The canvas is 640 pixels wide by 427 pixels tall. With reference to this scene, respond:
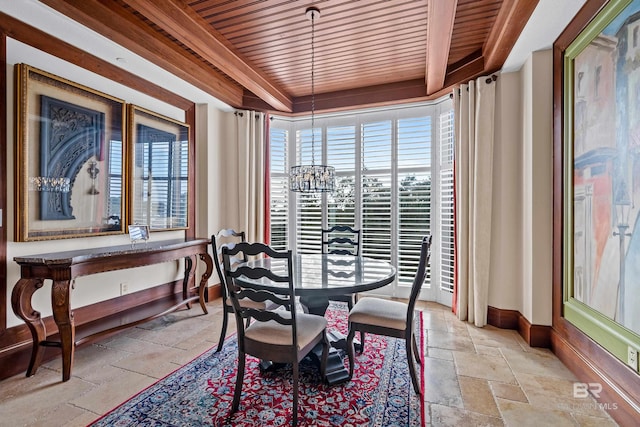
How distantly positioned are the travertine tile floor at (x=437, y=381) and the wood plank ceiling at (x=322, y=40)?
2578 mm

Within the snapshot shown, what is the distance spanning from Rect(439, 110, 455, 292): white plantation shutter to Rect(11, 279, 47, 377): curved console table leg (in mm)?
3948

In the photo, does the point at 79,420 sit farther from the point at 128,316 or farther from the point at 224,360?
the point at 128,316

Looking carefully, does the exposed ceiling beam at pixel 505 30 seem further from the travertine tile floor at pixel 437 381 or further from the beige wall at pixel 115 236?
the beige wall at pixel 115 236

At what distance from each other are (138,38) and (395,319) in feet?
9.90

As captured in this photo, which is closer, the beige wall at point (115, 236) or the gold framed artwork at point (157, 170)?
the beige wall at point (115, 236)

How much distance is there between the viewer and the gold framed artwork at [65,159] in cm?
232

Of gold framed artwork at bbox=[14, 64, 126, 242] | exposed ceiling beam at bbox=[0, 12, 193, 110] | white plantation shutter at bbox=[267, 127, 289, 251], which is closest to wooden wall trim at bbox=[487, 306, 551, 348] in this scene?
white plantation shutter at bbox=[267, 127, 289, 251]

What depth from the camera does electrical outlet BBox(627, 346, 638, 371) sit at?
169cm

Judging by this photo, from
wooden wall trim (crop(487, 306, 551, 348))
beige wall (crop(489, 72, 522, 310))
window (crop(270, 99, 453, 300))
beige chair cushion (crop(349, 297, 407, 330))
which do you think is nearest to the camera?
beige chair cushion (crop(349, 297, 407, 330))

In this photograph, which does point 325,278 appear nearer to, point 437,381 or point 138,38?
point 437,381

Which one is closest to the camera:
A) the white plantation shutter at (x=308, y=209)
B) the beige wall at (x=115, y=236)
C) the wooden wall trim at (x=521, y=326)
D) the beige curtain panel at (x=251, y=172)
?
the beige wall at (x=115, y=236)

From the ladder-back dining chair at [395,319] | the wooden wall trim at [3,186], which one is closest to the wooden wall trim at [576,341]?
the ladder-back dining chair at [395,319]

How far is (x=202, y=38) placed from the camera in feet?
9.00

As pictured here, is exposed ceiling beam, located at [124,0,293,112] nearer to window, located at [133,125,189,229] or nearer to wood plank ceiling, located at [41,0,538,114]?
wood plank ceiling, located at [41,0,538,114]
